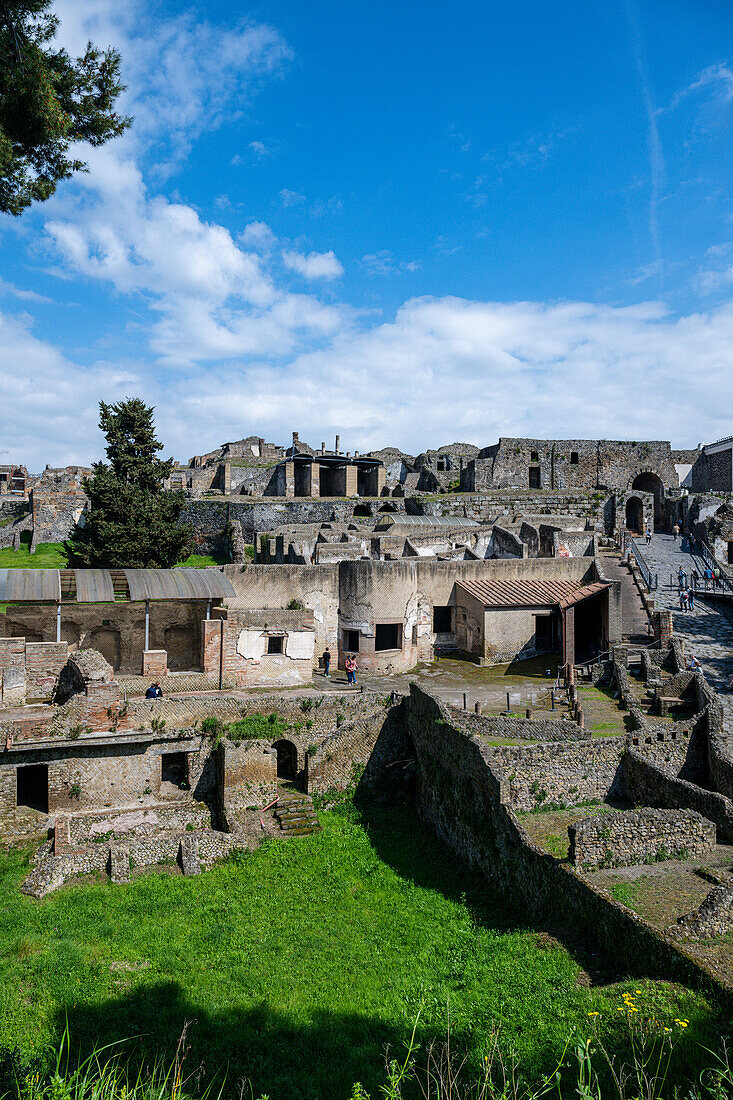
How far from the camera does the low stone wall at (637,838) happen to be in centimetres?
1020

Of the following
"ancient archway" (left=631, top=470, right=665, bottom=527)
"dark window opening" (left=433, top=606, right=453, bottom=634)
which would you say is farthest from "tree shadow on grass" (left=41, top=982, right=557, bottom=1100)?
"ancient archway" (left=631, top=470, right=665, bottom=527)

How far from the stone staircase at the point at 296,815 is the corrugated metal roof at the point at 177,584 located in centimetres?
630

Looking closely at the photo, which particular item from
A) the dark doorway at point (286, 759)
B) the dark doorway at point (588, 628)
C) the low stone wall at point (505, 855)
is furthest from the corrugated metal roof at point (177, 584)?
the dark doorway at point (588, 628)

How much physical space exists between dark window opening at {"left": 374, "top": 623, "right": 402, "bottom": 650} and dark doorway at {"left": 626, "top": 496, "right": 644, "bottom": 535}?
2335cm

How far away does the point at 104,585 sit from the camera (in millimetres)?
19250

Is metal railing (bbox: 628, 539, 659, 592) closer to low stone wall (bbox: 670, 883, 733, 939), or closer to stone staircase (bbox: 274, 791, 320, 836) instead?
stone staircase (bbox: 274, 791, 320, 836)

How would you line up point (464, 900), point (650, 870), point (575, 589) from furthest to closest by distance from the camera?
point (575, 589)
point (464, 900)
point (650, 870)

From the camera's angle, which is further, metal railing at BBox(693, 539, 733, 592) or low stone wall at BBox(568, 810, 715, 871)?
metal railing at BBox(693, 539, 733, 592)

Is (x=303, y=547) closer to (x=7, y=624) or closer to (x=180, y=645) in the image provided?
(x=180, y=645)

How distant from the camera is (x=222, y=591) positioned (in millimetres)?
20125

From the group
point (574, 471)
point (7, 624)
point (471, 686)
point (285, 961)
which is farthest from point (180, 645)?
point (574, 471)

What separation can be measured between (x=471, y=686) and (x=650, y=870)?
9.77 metres

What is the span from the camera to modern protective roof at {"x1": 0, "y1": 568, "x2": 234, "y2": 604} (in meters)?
18.2

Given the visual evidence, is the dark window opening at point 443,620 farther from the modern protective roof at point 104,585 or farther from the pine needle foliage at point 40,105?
the pine needle foliage at point 40,105
